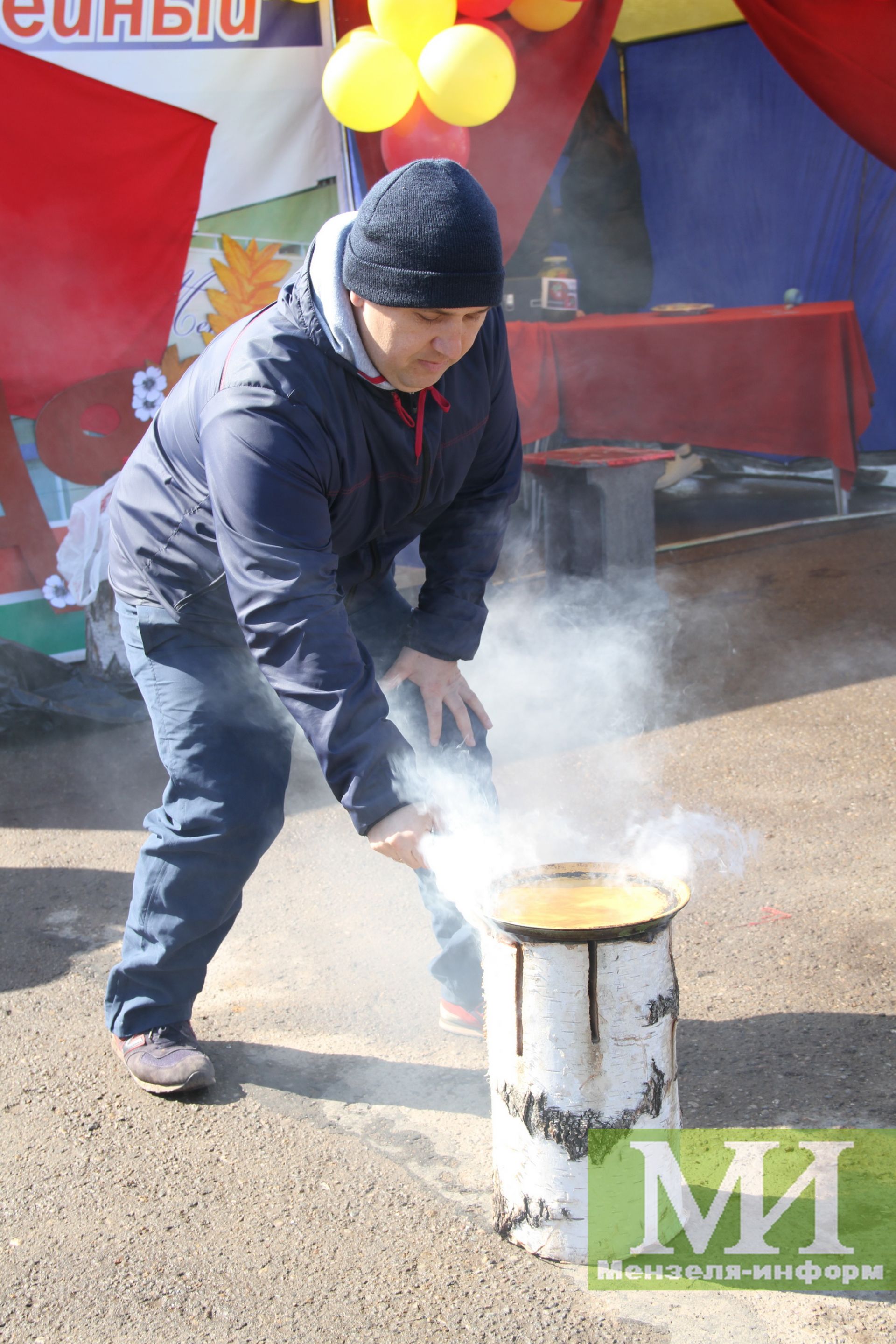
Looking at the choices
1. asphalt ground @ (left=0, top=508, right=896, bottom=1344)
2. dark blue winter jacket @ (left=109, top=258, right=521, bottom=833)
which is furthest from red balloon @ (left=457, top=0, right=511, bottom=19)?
dark blue winter jacket @ (left=109, top=258, right=521, bottom=833)

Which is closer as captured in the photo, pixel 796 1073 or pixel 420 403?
pixel 420 403

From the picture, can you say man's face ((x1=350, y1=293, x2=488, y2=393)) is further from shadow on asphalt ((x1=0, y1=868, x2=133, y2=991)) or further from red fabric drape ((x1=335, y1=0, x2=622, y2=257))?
red fabric drape ((x1=335, y1=0, x2=622, y2=257))

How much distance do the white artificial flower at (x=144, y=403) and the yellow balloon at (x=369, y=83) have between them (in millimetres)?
1498

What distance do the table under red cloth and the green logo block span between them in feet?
16.4

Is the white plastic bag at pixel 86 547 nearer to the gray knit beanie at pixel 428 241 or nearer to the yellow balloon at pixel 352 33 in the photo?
the yellow balloon at pixel 352 33

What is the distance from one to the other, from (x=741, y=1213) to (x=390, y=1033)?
1.02 m

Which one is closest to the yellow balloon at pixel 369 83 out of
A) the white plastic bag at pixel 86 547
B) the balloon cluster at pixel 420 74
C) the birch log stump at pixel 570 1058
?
the balloon cluster at pixel 420 74

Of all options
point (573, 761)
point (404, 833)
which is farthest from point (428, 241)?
point (573, 761)

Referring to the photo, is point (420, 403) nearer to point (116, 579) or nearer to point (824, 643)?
point (116, 579)

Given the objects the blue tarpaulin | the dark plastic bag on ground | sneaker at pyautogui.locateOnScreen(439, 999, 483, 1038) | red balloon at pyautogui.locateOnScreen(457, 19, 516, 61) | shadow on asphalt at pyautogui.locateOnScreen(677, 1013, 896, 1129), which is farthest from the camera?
the blue tarpaulin

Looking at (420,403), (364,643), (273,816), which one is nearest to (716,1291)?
(273,816)

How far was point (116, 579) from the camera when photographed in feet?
8.62

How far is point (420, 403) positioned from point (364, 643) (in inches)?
26.6

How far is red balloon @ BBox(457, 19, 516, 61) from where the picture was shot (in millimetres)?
5287
